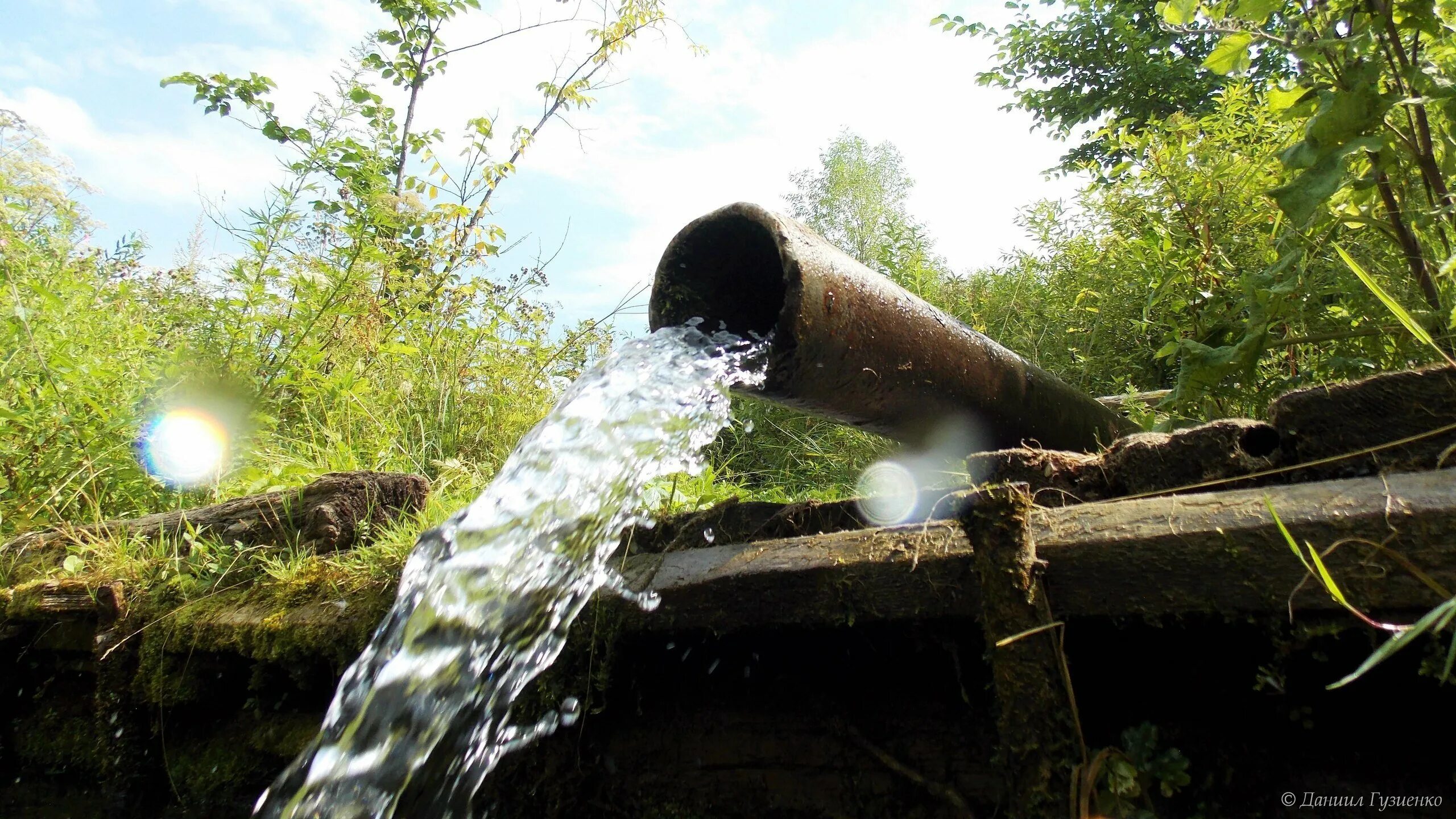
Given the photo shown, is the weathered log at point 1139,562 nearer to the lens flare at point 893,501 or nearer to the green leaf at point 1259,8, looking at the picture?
the lens flare at point 893,501

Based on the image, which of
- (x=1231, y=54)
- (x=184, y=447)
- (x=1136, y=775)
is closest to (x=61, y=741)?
(x=184, y=447)

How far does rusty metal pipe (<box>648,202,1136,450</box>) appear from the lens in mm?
1824

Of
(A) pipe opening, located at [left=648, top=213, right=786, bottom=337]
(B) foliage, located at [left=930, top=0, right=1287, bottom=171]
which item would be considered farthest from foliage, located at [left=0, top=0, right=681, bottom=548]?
(B) foliage, located at [left=930, top=0, right=1287, bottom=171]

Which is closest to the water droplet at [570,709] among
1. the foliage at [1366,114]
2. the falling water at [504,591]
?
the falling water at [504,591]

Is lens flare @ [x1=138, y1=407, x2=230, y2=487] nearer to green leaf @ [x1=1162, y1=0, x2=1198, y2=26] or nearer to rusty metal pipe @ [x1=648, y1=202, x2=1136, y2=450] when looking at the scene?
rusty metal pipe @ [x1=648, y1=202, x2=1136, y2=450]

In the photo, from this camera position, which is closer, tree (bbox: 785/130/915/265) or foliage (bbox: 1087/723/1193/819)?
foliage (bbox: 1087/723/1193/819)

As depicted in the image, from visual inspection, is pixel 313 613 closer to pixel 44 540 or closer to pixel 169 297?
pixel 44 540

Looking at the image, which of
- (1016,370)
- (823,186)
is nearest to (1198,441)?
(1016,370)

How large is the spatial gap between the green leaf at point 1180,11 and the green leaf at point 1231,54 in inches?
4.0

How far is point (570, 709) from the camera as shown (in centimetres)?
186

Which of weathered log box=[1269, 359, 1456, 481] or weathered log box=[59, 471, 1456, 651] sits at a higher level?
weathered log box=[1269, 359, 1456, 481]

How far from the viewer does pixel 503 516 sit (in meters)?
1.96

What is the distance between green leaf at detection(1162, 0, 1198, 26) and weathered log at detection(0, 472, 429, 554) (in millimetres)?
2614

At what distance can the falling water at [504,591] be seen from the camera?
160 centimetres
